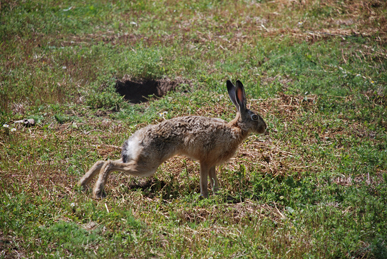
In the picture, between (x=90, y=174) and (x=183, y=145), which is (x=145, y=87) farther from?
(x=90, y=174)

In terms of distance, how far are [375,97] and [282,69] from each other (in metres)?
2.22

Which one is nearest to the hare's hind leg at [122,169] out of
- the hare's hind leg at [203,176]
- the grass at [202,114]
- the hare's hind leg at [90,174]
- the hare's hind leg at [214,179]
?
the hare's hind leg at [90,174]

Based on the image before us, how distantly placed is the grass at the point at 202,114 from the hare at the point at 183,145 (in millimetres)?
369

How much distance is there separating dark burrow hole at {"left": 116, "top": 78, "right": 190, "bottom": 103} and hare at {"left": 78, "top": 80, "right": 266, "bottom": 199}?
3.15m

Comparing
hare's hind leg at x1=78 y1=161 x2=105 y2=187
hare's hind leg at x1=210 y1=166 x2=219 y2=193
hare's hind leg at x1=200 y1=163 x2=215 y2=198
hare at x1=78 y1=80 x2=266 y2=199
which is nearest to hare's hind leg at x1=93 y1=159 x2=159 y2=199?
hare at x1=78 y1=80 x2=266 y2=199

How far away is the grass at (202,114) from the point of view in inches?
178

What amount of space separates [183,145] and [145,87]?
13.3 feet

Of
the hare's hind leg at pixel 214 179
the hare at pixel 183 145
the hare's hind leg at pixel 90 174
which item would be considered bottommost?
the hare's hind leg at pixel 214 179

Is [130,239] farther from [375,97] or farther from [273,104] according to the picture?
[375,97]

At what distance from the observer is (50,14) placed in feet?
39.9

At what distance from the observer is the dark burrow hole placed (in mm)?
9109

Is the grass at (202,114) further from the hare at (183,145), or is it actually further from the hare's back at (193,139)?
the hare's back at (193,139)

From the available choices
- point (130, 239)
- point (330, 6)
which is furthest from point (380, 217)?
point (330, 6)

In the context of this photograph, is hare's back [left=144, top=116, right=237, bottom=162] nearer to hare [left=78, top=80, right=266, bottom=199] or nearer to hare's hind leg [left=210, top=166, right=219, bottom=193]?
hare [left=78, top=80, right=266, bottom=199]
